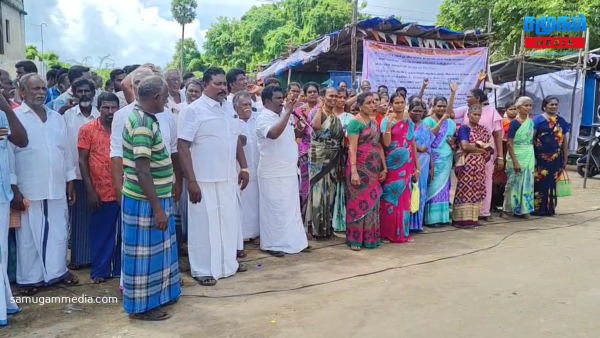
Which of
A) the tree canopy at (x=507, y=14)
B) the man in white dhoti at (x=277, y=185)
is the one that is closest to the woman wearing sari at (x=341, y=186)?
the man in white dhoti at (x=277, y=185)

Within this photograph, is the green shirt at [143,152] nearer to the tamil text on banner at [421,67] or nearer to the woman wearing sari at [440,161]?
the woman wearing sari at [440,161]

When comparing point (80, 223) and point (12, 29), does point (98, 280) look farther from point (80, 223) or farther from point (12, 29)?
point (12, 29)

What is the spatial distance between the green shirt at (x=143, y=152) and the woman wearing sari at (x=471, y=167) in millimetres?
4023

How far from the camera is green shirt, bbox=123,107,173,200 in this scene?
3.15m

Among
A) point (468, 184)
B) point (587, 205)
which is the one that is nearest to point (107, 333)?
point (468, 184)

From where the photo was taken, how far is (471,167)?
6105 millimetres

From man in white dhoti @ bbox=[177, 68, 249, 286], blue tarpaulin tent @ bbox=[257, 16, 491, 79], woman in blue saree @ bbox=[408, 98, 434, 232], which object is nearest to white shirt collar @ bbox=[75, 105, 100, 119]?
man in white dhoti @ bbox=[177, 68, 249, 286]

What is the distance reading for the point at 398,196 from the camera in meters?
5.39

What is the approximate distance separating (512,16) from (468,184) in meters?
12.5

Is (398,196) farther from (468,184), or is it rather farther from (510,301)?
(510,301)

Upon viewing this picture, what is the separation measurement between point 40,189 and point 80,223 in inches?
27.3

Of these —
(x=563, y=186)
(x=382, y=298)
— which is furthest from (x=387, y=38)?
(x=382, y=298)

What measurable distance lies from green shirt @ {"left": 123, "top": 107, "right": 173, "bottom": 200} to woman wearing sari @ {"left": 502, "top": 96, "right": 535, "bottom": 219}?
4889 millimetres

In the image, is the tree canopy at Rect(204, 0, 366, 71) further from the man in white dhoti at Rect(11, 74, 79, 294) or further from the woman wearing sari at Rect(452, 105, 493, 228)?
the man in white dhoti at Rect(11, 74, 79, 294)
